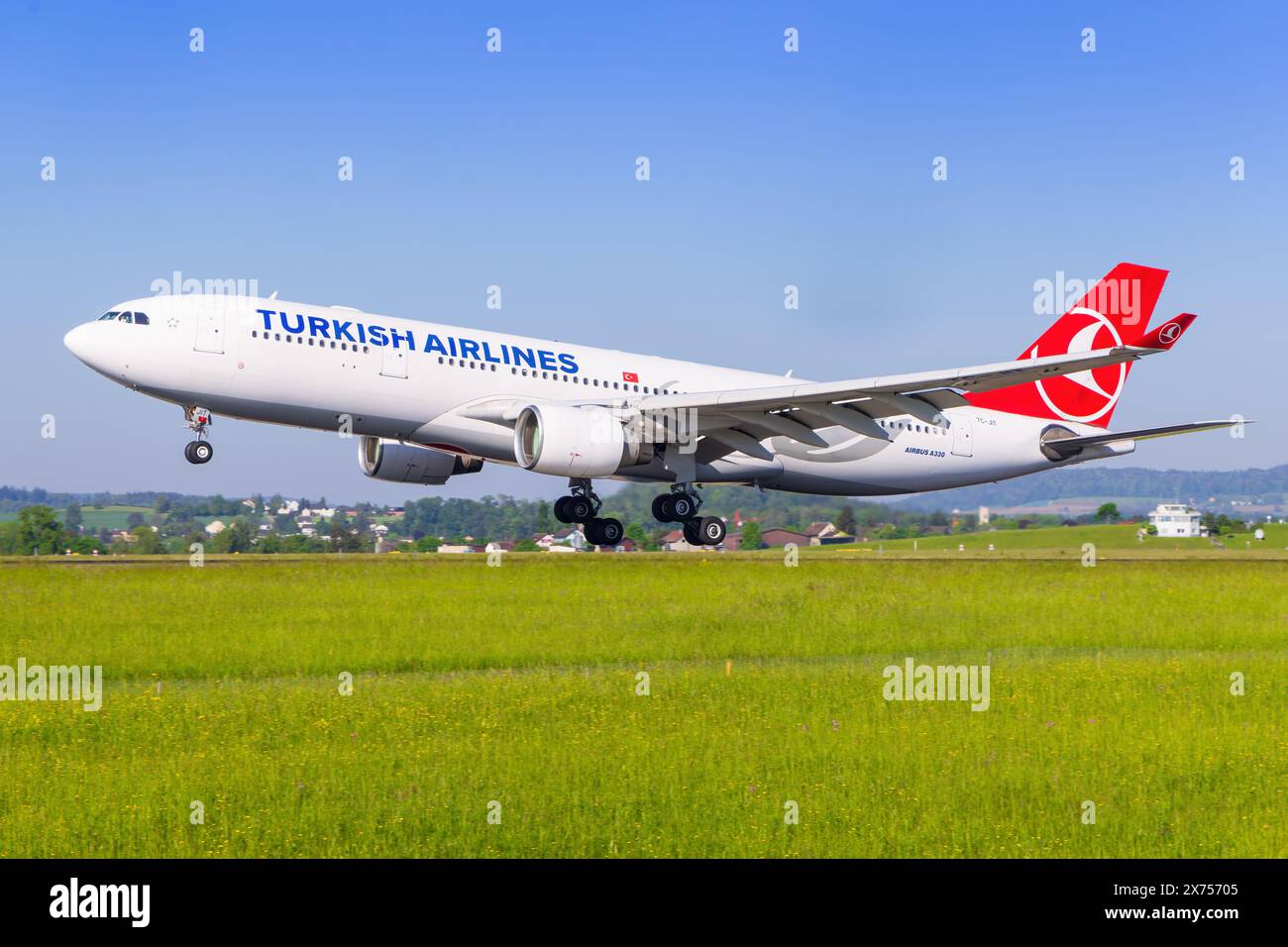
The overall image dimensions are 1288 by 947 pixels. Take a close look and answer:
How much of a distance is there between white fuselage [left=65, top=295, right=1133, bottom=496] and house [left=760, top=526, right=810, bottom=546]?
586 centimetres

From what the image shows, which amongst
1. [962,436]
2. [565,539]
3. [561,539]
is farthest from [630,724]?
[561,539]

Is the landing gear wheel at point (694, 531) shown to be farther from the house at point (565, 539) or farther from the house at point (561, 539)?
the house at point (561, 539)

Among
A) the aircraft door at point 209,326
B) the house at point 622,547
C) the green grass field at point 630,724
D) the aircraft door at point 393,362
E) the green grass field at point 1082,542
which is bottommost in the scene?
the green grass field at point 630,724

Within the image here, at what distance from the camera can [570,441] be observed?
102 ft

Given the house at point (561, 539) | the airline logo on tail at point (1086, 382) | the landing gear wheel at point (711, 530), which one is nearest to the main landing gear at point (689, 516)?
the landing gear wheel at point (711, 530)

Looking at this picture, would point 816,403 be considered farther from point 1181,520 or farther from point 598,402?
point 1181,520

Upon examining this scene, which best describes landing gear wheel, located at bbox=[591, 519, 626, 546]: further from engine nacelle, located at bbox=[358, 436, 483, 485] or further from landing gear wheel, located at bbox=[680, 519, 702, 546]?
engine nacelle, located at bbox=[358, 436, 483, 485]

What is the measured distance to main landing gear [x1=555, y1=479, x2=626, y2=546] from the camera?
36156mm

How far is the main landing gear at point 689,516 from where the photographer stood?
118 feet

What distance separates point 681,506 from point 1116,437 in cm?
1210

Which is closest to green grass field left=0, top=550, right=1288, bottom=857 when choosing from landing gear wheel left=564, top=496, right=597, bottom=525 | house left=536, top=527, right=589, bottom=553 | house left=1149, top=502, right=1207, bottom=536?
landing gear wheel left=564, top=496, right=597, bottom=525

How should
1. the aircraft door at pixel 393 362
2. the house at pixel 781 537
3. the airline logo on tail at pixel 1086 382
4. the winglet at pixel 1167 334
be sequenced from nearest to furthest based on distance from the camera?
the winglet at pixel 1167 334, the aircraft door at pixel 393 362, the airline logo on tail at pixel 1086 382, the house at pixel 781 537

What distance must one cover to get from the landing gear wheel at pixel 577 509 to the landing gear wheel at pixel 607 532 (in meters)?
0.36
